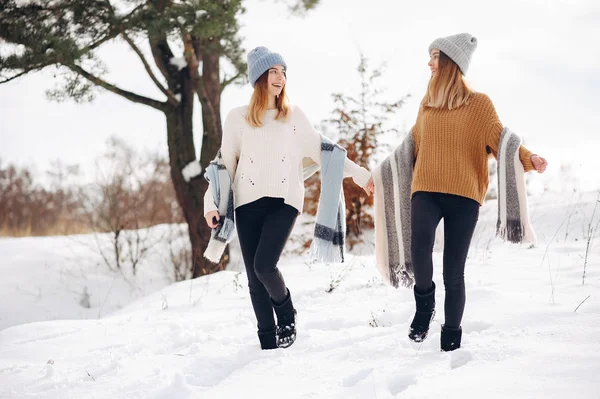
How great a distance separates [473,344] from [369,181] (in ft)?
3.95

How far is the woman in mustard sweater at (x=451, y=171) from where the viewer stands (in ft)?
10.4

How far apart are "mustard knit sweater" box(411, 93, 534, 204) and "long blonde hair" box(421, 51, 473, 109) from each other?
4cm

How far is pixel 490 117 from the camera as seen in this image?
320 centimetres

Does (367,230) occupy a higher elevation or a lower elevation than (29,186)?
lower

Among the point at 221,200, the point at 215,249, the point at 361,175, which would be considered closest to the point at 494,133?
the point at 361,175

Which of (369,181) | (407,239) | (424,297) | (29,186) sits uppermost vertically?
(29,186)

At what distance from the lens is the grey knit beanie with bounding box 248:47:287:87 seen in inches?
138

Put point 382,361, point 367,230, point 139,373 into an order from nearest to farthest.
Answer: point 382,361 → point 139,373 → point 367,230

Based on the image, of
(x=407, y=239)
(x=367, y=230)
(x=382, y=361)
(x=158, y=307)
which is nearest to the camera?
(x=382, y=361)

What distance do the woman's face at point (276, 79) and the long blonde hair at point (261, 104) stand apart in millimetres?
37

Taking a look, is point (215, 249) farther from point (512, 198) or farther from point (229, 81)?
point (229, 81)

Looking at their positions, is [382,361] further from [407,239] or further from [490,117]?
→ [490,117]

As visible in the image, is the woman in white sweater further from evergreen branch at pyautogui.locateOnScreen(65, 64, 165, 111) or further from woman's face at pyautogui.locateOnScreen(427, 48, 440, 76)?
evergreen branch at pyautogui.locateOnScreen(65, 64, 165, 111)

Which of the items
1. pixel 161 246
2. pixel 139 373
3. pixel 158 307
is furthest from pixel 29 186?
pixel 139 373
